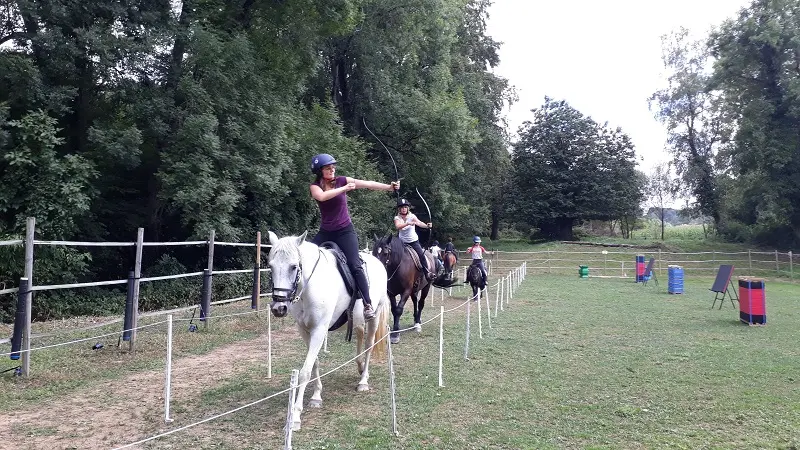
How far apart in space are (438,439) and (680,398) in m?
3.27

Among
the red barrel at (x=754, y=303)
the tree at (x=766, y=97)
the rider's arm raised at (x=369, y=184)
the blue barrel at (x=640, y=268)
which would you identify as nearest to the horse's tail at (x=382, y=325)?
the rider's arm raised at (x=369, y=184)

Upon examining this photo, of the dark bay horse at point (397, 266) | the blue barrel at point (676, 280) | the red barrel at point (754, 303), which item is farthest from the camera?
the blue barrel at point (676, 280)

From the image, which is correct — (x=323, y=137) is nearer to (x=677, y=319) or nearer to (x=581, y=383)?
(x=677, y=319)

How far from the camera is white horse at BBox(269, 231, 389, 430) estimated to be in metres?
4.79

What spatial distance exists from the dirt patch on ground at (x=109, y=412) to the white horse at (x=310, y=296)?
1.53 metres

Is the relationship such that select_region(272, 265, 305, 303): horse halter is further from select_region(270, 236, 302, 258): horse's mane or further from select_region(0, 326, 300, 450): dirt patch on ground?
select_region(0, 326, 300, 450): dirt patch on ground

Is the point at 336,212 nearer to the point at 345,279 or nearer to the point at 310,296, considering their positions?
the point at 345,279

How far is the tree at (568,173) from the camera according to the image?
155 feet

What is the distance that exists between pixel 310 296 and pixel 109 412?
96.9 inches

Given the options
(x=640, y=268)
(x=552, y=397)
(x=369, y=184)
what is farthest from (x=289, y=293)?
(x=640, y=268)

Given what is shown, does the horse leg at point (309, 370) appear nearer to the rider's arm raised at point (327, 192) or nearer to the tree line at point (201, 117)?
the rider's arm raised at point (327, 192)

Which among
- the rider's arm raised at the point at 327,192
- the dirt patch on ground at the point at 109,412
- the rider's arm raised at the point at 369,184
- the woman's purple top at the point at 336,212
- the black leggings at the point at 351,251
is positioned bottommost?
the dirt patch on ground at the point at 109,412

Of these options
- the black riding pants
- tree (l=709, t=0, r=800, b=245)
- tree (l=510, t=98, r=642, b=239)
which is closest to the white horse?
the black riding pants

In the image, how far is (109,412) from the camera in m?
5.42
